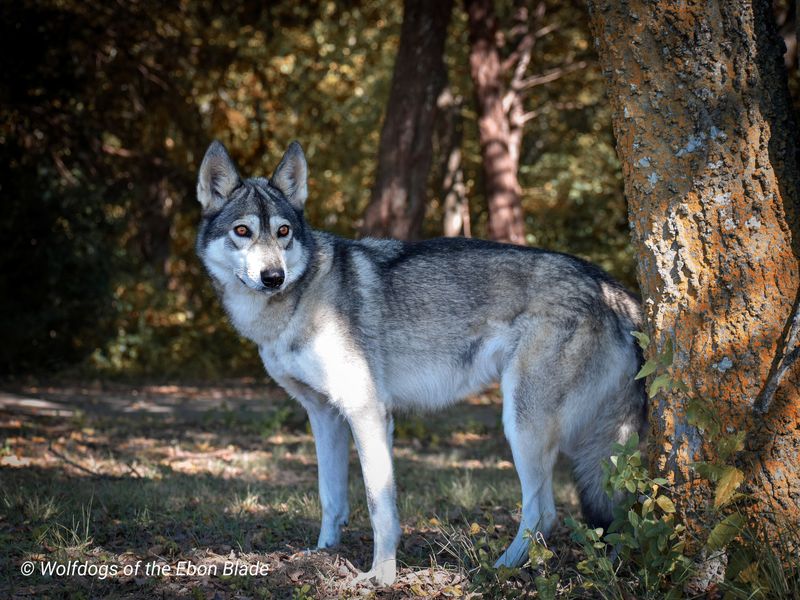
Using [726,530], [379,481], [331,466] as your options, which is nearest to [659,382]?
[726,530]

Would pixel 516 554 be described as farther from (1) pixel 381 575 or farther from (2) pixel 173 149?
(2) pixel 173 149

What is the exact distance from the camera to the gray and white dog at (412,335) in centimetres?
466

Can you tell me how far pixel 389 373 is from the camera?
5.00 meters

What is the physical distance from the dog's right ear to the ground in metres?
2.11

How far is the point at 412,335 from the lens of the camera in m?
5.04

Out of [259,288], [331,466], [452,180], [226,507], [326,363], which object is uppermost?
[452,180]

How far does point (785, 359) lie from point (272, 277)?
8.82 ft

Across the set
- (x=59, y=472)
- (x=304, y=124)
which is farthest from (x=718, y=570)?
(x=304, y=124)

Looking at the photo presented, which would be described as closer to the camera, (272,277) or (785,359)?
(785,359)

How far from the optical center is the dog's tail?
186 inches

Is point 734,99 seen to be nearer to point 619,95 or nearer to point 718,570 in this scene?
point 619,95

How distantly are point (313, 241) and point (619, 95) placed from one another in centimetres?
212

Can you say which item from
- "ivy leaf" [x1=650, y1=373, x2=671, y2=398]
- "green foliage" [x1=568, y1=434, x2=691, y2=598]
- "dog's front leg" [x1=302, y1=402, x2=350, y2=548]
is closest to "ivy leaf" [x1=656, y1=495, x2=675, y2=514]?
"green foliage" [x1=568, y1=434, x2=691, y2=598]

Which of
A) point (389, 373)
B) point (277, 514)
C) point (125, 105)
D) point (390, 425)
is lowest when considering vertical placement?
point (277, 514)
